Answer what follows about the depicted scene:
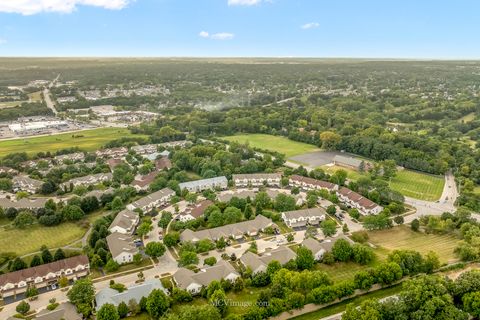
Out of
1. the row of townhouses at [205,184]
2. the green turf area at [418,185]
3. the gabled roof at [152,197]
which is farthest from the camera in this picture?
the row of townhouses at [205,184]

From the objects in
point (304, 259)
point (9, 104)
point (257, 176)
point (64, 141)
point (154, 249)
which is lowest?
point (64, 141)

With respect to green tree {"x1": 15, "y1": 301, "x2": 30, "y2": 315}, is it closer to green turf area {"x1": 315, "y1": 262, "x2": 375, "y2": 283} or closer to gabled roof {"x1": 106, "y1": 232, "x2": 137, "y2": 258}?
gabled roof {"x1": 106, "y1": 232, "x2": 137, "y2": 258}

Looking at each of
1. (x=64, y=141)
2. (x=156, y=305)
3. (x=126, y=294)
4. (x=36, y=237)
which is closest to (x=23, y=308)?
(x=126, y=294)

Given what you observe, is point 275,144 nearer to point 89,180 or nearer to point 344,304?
point 89,180

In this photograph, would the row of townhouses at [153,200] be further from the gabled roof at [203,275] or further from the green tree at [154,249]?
the gabled roof at [203,275]

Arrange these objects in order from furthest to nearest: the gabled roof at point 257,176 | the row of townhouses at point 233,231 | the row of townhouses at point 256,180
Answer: the gabled roof at point 257,176, the row of townhouses at point 256,180, the row of townhouses at point 233,231

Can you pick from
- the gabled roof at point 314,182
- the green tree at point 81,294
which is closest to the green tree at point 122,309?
the green tree at point 81,294
